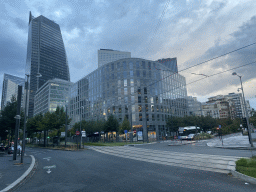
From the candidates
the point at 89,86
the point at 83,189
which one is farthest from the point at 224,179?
the point at 89,86

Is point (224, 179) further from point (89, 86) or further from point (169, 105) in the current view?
point (89, 86)

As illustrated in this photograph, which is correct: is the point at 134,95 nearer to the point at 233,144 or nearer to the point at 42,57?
the point at 233,144

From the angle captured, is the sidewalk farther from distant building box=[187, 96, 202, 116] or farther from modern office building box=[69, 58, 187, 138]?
distant building box=[187, 96, 202, 116]

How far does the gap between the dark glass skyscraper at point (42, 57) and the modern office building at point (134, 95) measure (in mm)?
128540

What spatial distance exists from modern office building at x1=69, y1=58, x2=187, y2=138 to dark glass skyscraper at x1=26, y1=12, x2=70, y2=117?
422 feet

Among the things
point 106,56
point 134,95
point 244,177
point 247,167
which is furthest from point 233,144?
point 106,56

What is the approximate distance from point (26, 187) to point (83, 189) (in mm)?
2930

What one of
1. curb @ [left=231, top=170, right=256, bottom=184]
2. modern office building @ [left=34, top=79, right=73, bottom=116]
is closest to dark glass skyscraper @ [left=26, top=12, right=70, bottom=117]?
modern office building @ [left=34, top=79, right=73, bottom=116]

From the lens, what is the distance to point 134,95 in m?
61.1

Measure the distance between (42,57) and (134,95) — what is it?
154227 millimetres

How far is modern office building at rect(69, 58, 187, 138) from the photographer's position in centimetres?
6074

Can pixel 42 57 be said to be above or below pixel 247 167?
above

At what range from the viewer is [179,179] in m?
8.55

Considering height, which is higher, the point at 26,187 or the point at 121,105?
the point at 121,105
